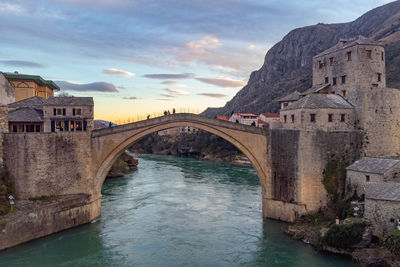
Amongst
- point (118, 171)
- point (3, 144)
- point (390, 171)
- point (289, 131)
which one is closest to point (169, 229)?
point (289, 131)

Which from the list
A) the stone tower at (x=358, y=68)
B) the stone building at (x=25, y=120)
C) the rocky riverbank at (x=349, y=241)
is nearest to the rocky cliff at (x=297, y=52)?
the stone tower at (x=358, y=68)

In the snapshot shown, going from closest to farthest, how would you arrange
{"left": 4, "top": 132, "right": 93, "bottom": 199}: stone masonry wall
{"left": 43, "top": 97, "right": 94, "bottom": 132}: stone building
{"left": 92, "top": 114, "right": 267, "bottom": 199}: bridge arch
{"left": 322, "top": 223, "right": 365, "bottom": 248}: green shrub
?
1. {"left": 322, "top": 223, "right": 365, "bottom": 248}: green shrub
2. {"left": 4, "top": 132, "right": 93, "bottom": 199}: stone masonry wall
3. {"left": 92, "top": 114, "right": 267, "bottom": 199}: bridge arch
4. {"left": 43, "top": 97, "right": 94, "bottom": 132}: stone building

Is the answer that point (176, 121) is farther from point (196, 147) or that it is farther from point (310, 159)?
point (196, 147)

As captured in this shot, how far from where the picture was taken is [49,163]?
2283 cm

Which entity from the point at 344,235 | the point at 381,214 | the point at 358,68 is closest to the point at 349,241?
the point at 344,235

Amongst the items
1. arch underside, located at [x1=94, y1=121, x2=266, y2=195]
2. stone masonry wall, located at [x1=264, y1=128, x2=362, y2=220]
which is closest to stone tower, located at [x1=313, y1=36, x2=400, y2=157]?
stone masonry wall, located at [x1=264, y1=128, x2=362, y2=220]

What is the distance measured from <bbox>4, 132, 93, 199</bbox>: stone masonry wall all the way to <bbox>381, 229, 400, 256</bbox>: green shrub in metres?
18.9

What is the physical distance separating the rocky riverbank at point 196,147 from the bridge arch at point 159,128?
3508 centimetres

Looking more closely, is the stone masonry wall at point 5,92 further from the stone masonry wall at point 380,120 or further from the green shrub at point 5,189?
the stone masonry wall at point 380,120

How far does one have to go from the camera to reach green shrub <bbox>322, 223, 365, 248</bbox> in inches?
687

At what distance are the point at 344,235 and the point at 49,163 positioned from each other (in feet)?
64.1

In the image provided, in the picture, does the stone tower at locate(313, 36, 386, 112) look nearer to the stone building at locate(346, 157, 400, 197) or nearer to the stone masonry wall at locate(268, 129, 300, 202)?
the stone building at locate(346, 157, 400, 197)

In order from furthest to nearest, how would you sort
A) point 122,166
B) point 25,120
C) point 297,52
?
point 297,52
point 122,166
point 25,120

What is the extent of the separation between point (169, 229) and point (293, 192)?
9.14 meters
